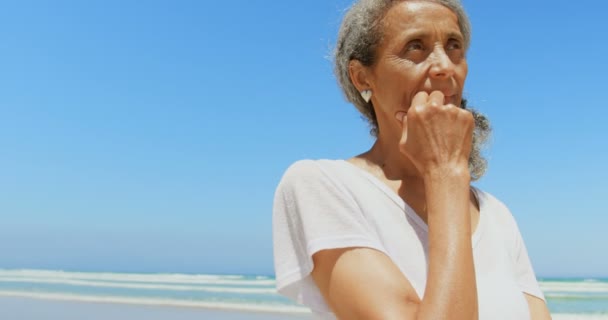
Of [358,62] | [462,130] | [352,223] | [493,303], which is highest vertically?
[358,62]

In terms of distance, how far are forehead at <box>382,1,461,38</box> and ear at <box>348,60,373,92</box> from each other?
→ 146mm

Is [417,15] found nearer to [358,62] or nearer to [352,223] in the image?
[358,62]

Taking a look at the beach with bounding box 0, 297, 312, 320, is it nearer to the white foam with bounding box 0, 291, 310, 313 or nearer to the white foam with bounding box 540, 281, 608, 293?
the white foam with bounding box 0, 291, 310, 313

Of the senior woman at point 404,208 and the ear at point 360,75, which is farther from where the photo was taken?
the ear at point 360,75

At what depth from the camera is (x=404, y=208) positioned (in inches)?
75.2

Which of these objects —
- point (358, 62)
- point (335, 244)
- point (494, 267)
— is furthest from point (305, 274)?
point (358, 62)

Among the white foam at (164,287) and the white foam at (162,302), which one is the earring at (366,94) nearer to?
the white foam at (162,302)

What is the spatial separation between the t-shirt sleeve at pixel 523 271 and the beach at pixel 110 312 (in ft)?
29.3

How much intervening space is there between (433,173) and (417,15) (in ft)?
1.90

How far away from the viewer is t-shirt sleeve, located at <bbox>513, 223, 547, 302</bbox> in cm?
213

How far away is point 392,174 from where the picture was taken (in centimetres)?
210

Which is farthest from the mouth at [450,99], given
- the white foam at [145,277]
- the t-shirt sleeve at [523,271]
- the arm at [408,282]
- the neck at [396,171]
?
the white foam at [145,277]

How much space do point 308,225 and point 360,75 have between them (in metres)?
0.64

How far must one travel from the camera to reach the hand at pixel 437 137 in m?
1.73
